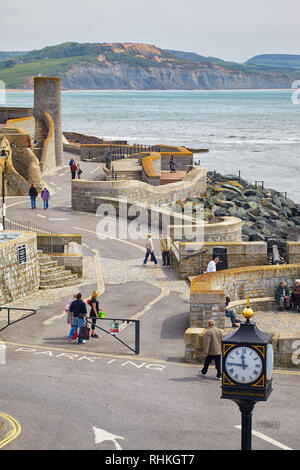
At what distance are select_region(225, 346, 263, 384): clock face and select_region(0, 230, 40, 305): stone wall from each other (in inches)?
529

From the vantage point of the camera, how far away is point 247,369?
8.48m

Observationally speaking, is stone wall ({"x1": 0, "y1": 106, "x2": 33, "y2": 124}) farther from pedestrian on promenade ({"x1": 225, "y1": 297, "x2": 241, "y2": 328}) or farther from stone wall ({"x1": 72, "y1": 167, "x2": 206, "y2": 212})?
pedestrian on promenade ({"x1": 225, "y1": 297, "x2": 241, "y2": 328})

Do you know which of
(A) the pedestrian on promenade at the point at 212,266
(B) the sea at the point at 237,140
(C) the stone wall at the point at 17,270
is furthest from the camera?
(B) the sea at the point at 237,140

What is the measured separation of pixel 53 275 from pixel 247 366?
1619 centimetres

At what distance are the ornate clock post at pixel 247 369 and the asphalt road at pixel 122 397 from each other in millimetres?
3390

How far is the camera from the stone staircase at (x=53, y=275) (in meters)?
23.8

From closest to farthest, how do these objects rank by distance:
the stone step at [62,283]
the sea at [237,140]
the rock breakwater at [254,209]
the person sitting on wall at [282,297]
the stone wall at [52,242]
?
the person sitting on wall at [282,297] < the stone step at [62,283] < the stone wall at [52,242] < the rock breakwater at [254,209] < the sea at [237,140]

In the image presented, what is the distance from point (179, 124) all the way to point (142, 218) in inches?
5740

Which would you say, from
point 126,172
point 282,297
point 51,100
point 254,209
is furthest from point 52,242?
point 51,100

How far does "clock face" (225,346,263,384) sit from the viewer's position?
847cm

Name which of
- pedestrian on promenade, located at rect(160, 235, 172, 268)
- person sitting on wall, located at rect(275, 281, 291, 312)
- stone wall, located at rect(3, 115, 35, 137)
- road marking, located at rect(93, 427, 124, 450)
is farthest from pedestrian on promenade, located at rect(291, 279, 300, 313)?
stone wall, located at rect(3, 115, 35, 137)

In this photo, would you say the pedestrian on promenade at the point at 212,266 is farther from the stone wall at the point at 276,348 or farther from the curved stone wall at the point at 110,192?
the curved stone wall at the point at 110,192

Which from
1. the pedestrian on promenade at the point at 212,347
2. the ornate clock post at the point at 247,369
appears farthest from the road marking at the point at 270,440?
the ornate clock post at the point at 247,369
